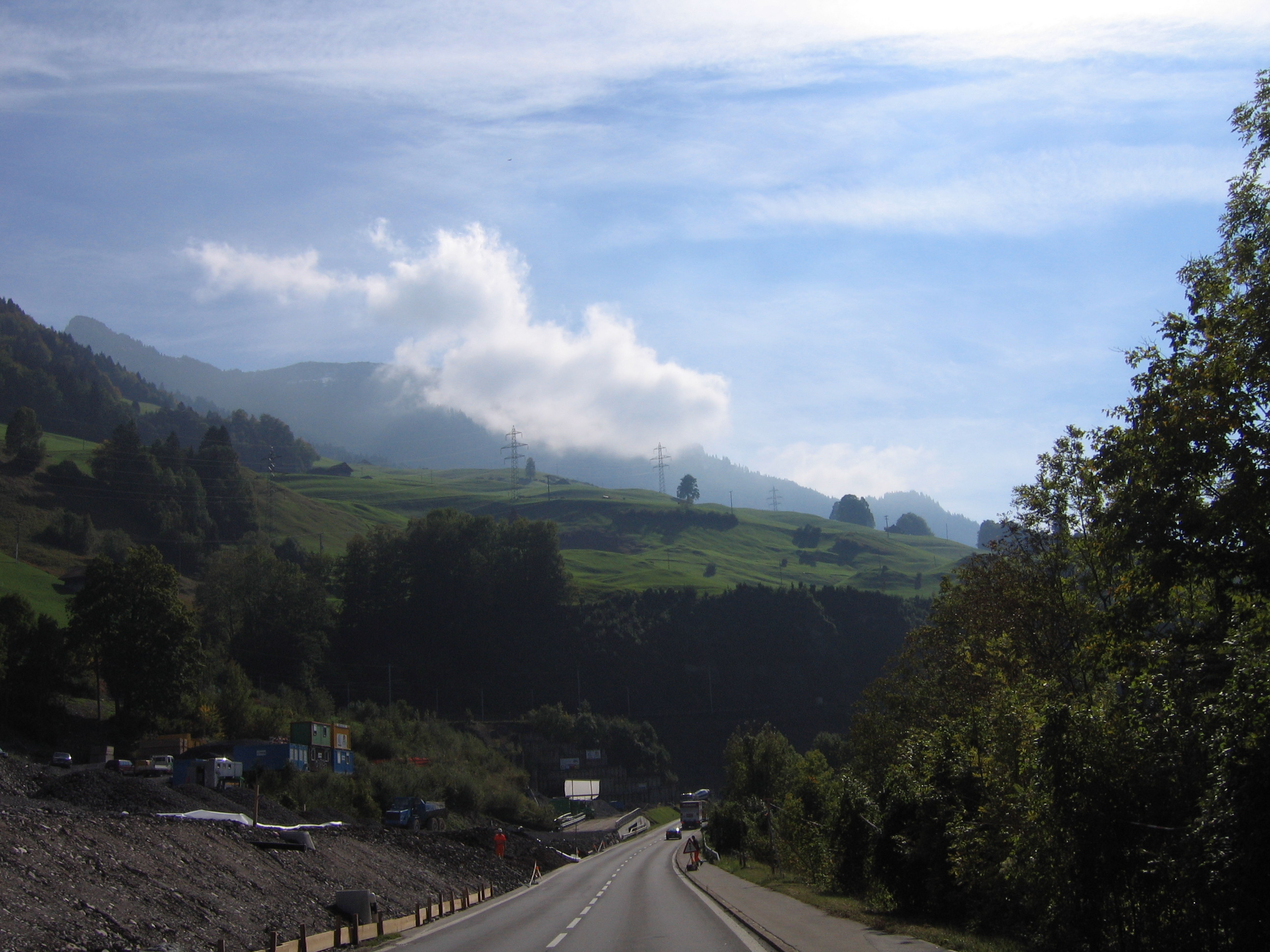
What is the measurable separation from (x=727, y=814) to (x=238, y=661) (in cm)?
7705

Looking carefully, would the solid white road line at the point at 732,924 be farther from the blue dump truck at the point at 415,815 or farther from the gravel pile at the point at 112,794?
the blue dump truck at the point at 415,815

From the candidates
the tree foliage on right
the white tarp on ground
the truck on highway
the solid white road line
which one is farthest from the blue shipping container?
the tree foliage on right

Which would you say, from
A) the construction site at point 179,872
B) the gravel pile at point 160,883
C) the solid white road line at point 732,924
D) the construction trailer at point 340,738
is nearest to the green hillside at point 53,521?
the construction trailer at point 340,738

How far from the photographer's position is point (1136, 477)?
1530cm

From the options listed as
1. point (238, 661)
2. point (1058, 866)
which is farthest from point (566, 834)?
point (1058, 866)

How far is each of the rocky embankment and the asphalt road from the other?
297cm

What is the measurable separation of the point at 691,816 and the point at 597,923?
3427 inches

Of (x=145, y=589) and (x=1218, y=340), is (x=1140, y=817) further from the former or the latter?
(x=145, y=589)

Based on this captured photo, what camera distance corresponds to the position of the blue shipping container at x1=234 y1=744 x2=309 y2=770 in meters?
65.1

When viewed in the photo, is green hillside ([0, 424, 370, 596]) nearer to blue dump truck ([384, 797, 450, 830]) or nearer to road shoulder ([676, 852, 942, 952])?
blue dump truck ([384, 797, 450, 830])

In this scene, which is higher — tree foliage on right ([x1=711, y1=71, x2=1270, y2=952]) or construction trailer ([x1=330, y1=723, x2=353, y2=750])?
tree foliage on right ([x1=711, y1=71, x2=1270, y2=952])

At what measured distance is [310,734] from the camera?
70.4 m

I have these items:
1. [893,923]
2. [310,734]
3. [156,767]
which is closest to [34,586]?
[310,734]

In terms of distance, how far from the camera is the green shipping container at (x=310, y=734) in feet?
229
